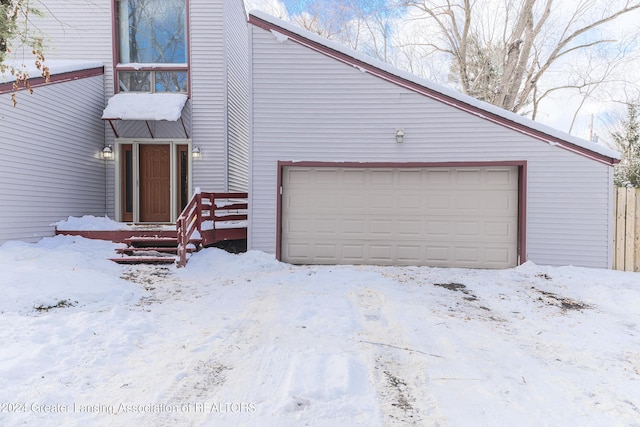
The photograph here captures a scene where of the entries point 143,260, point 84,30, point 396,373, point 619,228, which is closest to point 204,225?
point 143,260

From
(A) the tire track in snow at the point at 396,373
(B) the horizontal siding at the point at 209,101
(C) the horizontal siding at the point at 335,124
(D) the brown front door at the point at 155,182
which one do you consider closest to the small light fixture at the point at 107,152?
(D) the brown front door at the point at 155,182

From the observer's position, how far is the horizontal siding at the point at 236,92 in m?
10.4

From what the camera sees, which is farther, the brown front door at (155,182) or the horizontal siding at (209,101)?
the brown front door at (155,182)

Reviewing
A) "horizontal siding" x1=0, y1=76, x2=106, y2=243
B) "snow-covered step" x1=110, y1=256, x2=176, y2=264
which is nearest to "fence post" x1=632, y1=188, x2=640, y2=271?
"snow-covered step" x1=110, y1=256, x2=176, y2=264

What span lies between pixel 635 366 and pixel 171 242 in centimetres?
799

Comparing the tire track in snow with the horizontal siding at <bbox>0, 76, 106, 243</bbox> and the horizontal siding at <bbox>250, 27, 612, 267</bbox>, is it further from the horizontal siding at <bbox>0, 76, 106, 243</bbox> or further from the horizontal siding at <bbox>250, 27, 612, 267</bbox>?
the horizontal siding at <bbox>0, 76, 106, 243</bbox>

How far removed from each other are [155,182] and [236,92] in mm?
3716

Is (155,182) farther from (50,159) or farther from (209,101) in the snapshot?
(209,101)

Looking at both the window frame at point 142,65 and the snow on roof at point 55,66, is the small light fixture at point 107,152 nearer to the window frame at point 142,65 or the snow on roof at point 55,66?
the window frame at point 142,65

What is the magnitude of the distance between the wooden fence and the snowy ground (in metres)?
1.59

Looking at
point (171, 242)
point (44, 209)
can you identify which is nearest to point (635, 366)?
point (171, 242)

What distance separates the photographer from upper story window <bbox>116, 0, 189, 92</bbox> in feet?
33.0

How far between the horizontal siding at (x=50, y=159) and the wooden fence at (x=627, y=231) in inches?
497

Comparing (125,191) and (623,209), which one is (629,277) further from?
(125,191)
